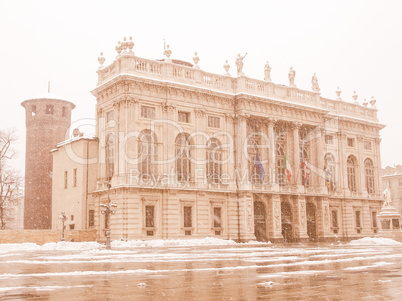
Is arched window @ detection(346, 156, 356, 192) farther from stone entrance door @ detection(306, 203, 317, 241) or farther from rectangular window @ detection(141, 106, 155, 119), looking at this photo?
rectangular window @ detection(141, 106, 155, 119)

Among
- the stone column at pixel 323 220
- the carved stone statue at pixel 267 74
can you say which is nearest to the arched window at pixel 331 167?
the stone column at pixel 323 220

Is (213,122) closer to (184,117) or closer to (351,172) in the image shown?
(184,117)

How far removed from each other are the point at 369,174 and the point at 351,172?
3643 mm

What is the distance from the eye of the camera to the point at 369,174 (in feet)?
200

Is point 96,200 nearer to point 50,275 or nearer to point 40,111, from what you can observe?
point 40,111

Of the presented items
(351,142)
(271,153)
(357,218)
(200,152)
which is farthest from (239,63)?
(357,218)

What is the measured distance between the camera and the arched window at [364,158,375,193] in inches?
2375

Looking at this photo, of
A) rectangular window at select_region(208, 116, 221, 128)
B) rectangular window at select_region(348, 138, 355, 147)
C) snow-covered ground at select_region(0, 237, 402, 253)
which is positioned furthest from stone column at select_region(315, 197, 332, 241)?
rectangular window at select_region(208, 116, 221, 128)

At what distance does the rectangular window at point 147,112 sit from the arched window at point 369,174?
99.3 ft

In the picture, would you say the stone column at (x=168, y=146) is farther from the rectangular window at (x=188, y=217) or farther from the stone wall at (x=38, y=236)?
the stone wall at (x=38, y=236)

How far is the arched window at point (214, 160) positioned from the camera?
45.7 m

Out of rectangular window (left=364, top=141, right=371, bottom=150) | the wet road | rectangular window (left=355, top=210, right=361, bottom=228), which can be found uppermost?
rectangular window (left=364, top=141, right=371, bottom=150)

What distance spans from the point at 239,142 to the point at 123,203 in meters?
13.2

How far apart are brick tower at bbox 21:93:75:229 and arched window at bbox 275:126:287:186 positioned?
25.4 m
